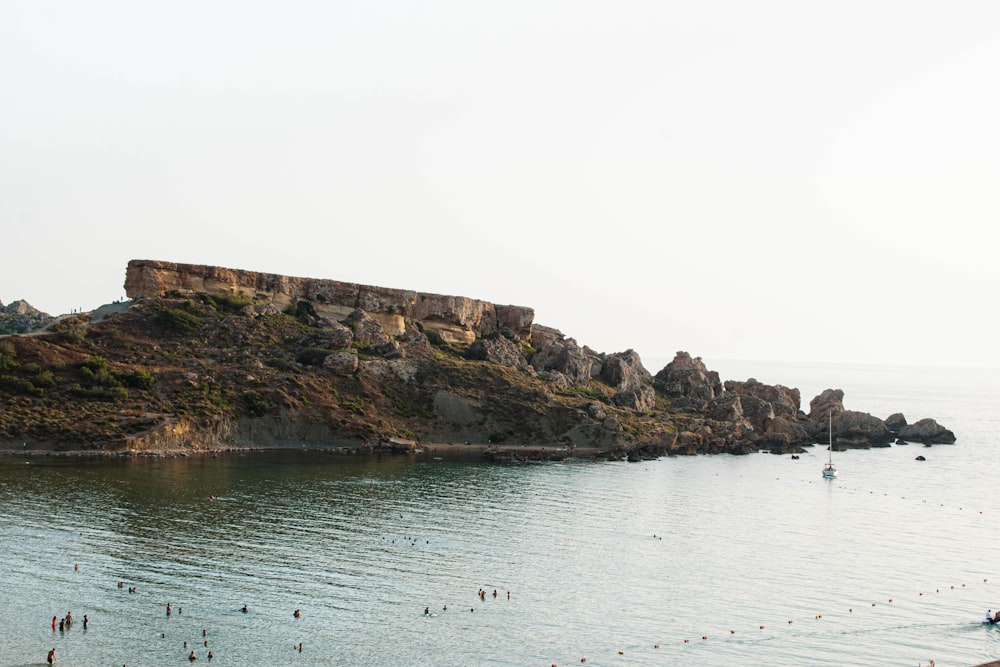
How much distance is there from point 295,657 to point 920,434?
152 meters

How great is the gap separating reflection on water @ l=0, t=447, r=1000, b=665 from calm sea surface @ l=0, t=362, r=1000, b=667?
20 cm

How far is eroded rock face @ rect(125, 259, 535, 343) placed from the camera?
149363 mm

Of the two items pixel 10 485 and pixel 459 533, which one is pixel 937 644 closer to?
pixel 459 533

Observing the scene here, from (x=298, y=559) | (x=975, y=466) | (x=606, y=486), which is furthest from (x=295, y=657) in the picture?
(x=975, y=466)

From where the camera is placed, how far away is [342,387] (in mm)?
133250

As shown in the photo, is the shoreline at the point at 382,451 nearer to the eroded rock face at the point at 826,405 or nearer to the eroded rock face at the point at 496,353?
the eroded rock face at the point at 496,353

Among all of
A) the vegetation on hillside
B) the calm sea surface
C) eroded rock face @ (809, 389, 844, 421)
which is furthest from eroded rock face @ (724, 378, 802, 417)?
Answer: the calm sea surface

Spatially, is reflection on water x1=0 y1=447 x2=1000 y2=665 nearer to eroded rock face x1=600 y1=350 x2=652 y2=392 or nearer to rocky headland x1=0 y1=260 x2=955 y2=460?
rocky headland x1=0 y1=260 x2=955 y2=460

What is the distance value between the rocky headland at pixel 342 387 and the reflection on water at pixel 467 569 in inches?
633

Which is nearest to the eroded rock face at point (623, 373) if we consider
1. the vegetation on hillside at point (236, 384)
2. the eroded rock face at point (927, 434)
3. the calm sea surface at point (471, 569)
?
the vegetation on hillside at point (236, 384)

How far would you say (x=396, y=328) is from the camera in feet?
550

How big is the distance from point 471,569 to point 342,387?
249 feet

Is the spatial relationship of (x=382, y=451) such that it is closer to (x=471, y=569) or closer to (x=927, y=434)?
(x=471, y=569)

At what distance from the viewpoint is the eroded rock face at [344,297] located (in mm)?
149363
